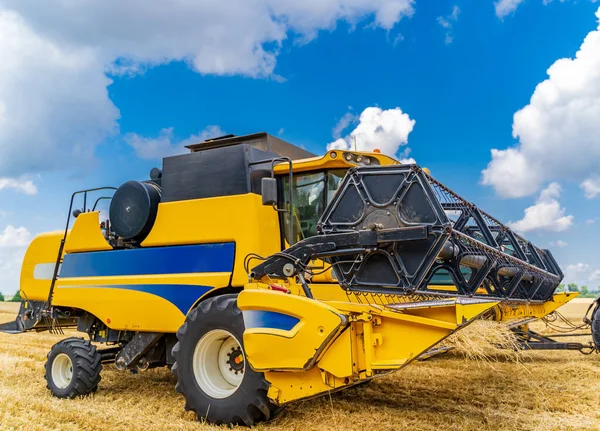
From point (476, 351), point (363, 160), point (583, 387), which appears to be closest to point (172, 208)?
point (363, 160)

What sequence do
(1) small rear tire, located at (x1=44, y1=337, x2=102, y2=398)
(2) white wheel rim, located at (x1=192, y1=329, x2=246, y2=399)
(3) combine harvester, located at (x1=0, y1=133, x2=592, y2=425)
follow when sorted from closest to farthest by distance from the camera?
(3) combine harvester, located at (x1=0, y1=133, x2=592, y2=425) < (2) white wheel rim, located at (x1=192, y1=329, x2=246, y2=399) < (1) small rear tire, located at (x1=44, y1=337, x2=102, y2=398)

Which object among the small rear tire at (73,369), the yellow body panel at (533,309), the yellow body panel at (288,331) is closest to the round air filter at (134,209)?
the small rear tire at (73,369)

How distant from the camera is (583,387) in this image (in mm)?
5875

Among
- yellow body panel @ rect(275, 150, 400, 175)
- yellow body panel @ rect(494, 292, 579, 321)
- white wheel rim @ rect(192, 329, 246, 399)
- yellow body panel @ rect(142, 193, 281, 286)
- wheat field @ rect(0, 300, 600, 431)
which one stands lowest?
wheat field @ rect(0, 300, 600, 431)

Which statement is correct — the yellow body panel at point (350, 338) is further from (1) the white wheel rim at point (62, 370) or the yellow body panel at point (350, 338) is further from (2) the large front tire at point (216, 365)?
(1) the white wheel rim at point (62, 370)

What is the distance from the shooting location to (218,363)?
4852mm

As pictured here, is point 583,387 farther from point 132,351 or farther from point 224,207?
point 132,351

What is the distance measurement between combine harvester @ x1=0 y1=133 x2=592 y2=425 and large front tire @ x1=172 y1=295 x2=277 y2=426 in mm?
12

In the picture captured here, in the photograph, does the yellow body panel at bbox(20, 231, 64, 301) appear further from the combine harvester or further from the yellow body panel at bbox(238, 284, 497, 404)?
the yellow body panel at bbox(238, 284, 497, 404)

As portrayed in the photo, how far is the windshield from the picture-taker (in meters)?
5.30

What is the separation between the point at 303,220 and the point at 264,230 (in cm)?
41

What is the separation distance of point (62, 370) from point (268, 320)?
3230mm

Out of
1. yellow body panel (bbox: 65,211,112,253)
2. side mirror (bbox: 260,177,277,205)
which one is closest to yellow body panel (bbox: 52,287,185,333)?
yellow body panel (bbox: 65,211,112,253)

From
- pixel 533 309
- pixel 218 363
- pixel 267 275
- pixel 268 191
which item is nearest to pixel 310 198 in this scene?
pixel 268 191
